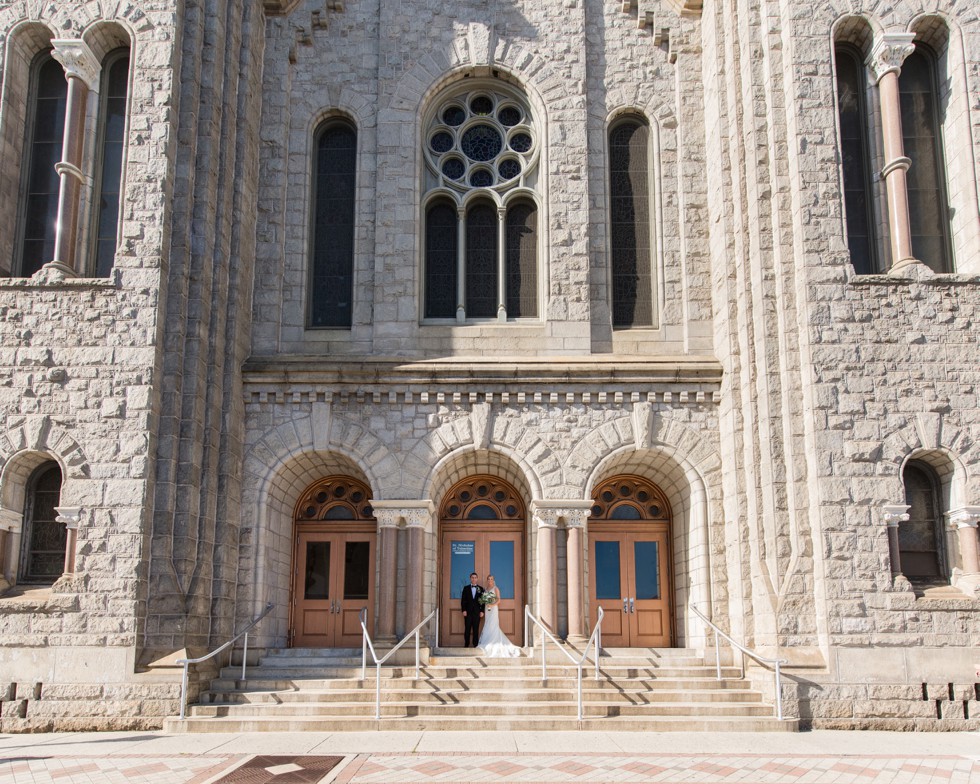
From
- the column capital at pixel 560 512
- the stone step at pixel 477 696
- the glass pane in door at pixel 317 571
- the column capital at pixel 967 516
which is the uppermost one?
the column capital at pixel 560 512

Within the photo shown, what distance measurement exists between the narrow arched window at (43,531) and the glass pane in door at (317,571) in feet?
13.8

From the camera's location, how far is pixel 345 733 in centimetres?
1316

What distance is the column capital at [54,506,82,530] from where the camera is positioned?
1440 cm

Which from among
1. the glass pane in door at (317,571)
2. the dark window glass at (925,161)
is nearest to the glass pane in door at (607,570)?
the glass pane in door at (317,571)

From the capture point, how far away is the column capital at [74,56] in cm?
1608

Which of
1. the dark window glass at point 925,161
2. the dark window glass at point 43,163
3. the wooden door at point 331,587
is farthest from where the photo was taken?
the wooden door at point 331,587

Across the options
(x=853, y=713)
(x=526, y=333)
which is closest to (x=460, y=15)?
(x=526, y=333)

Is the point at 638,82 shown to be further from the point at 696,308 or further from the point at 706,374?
the point at 706,374

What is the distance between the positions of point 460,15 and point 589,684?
12.0 meters

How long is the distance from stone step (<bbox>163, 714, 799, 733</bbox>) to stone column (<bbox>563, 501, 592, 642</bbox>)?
272cm

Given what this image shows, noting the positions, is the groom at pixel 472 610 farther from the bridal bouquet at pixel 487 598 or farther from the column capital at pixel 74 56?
the column capital at pixel 74 56

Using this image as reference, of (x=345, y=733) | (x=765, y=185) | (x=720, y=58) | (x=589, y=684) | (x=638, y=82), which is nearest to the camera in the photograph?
(x=345, y=733)

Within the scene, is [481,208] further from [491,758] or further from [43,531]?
[491,758]

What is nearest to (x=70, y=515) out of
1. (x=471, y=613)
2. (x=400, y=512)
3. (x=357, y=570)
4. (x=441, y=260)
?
(x=400, y=512)
